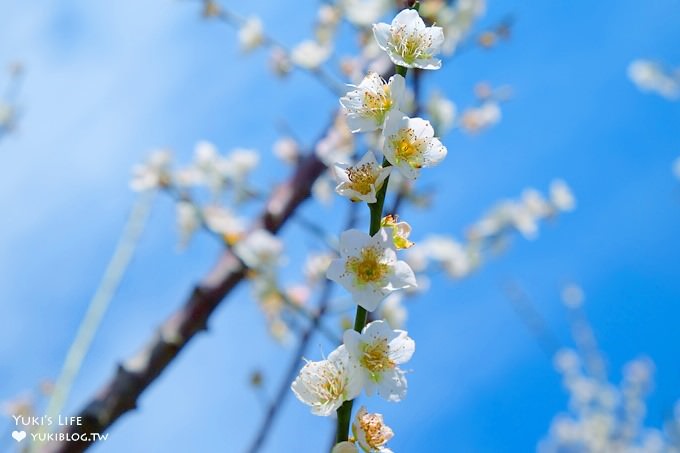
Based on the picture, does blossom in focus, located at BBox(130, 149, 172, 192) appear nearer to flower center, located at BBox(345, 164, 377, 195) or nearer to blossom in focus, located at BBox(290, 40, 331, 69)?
blossom in focus, located at BBox(290, 40, 331, 69)

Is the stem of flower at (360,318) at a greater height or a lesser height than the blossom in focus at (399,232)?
lesser

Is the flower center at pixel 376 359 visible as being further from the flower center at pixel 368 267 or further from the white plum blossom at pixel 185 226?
the white plum blossom at pixel 185 226

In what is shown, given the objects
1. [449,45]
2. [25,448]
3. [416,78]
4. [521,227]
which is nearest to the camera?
[25,448]

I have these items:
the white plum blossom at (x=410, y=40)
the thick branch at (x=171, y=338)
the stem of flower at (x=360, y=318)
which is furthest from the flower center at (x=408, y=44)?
the thick branch at (x=171, y=338)

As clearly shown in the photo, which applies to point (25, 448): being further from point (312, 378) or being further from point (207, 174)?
point (207, 174)

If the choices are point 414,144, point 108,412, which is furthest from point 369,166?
point 108,412

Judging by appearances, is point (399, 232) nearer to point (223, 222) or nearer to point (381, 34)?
point (381, 34)
